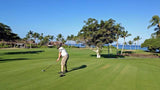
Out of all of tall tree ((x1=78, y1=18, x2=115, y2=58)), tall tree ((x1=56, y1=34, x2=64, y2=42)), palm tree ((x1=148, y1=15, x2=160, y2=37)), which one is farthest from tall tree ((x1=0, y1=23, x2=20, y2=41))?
tall tree ((x1=56, y1=34, x2=64, y2=42))

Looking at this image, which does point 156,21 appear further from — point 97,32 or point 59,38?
point 59,38

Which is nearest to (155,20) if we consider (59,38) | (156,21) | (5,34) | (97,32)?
(156,21)

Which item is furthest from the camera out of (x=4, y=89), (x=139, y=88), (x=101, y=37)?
(x=101, y=37)

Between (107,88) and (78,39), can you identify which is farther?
(78,39)

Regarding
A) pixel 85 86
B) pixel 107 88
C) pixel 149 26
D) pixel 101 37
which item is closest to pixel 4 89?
pixel 85 86

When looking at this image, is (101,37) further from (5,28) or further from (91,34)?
(5,28)

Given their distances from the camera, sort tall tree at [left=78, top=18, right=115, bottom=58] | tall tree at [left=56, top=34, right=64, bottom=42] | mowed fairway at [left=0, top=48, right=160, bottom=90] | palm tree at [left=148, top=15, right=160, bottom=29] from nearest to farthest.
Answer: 1. mowed fairway at [left=0, top=48, right=160, bottom=90]
2. tall tree at [left=78, top=18, right=115, bottom=58]
3. palm tree at [left=148, top=15, right=160, bottom=29]
4. tall tree at [left=56, top=34, right=64, bottom=42]

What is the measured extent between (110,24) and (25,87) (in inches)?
919

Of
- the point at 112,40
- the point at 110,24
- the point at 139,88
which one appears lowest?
the point at 139,88

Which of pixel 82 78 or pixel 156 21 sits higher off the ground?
pixel 156 21

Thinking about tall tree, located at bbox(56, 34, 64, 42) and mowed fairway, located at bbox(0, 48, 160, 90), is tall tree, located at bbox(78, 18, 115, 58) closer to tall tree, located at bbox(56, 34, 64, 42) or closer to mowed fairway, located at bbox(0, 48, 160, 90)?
mowed fairway, located at bbox(0, 48, 160, 90)

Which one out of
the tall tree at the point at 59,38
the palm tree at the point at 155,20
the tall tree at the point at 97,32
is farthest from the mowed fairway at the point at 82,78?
the tall tree at the point at 59,38

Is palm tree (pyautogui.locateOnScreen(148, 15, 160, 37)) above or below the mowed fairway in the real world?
above

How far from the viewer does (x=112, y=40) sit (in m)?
26.7
